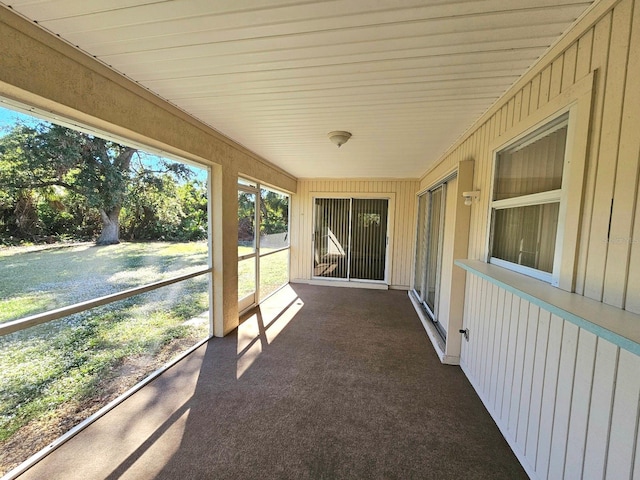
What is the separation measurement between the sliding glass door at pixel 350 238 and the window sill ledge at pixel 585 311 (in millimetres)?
4365

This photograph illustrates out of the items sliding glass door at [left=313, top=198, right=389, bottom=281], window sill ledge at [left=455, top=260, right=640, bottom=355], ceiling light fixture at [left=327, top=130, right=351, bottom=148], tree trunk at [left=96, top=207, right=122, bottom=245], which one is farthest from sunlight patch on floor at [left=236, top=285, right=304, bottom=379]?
ceiling light fixture at [left=327, top=130, right=351, bottom=148]

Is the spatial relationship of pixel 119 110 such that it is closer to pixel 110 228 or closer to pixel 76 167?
pixel 76 167

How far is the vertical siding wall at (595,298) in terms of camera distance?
3.17 ft

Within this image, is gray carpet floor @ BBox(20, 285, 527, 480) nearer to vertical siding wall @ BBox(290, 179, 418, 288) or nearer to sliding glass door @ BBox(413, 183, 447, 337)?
sliding glass door @ BBox(413, 183, 447, 337)

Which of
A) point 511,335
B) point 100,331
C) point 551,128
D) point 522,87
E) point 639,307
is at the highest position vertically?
point 522,87

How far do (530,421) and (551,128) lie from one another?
1.72 metres

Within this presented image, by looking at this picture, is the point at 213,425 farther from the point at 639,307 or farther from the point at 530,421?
the point at 639,307

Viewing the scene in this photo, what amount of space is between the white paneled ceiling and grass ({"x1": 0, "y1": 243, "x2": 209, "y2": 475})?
4.26ft

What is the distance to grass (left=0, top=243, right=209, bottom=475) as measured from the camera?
4.77ft

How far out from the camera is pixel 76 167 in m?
1.69

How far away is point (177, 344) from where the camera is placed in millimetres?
2764

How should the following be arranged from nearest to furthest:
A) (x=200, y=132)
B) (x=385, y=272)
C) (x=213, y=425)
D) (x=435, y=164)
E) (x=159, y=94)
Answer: (x=213, y=425)
(x=159, y=94)
(x=200, y=132)
(x=435, y=164)
(x=385, y=272)

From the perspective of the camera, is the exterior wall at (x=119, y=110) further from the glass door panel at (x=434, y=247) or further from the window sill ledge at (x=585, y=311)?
the glass door panel at (x=434, y=247)

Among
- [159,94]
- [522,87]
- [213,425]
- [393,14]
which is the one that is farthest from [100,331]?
[522,87]
